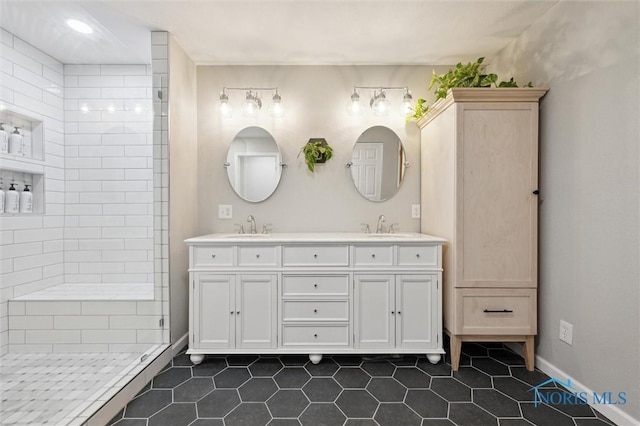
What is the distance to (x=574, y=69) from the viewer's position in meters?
1.71

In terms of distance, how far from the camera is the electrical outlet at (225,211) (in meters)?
2.62

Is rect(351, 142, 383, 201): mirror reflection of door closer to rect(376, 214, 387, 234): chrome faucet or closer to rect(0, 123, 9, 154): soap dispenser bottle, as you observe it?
rect(376, 214, 387, 234): chrome faucet

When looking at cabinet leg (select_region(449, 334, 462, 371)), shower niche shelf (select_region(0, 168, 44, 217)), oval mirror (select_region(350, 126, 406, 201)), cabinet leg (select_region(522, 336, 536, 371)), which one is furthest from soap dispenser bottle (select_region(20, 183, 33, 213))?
cabinet leg (select_region(522, 336, 536, 371))

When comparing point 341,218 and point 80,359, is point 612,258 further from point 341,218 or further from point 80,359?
point 80,359

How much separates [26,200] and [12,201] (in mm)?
113

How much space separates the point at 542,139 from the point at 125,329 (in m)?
3.19

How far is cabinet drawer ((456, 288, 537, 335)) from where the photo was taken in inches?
75.4

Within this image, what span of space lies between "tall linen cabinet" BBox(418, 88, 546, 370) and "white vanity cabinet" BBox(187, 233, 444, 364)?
0.62ft

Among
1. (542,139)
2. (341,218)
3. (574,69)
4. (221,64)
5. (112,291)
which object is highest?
(221,64)

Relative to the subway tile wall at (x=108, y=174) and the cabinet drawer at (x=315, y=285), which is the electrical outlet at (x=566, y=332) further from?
the subway tile wall at (x=108, y=174)

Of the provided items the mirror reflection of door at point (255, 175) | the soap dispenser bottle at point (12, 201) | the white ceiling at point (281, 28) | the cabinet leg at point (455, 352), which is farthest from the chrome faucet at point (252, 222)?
the cabinet leg at point (455, 352)

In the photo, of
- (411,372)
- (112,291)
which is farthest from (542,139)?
(112,291)

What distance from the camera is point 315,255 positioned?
205cm

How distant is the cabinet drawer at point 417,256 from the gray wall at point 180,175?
1.65m
